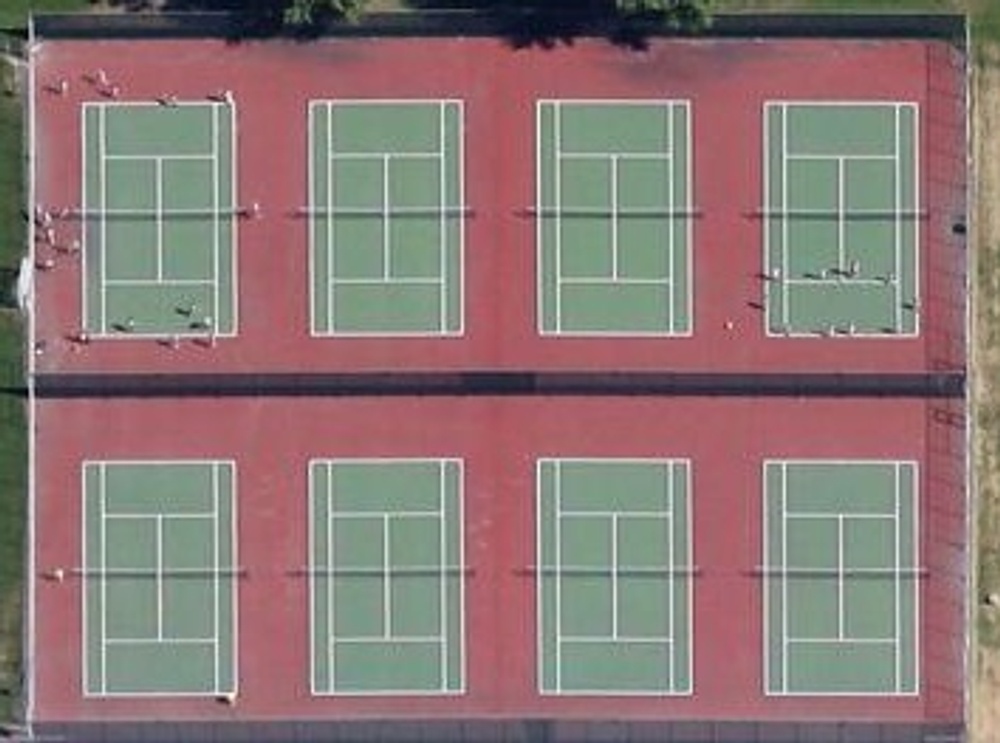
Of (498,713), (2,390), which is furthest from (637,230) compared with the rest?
(2,390)

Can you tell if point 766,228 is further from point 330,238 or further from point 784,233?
point 330,238

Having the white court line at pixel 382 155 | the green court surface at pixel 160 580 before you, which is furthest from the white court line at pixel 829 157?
the green court surface at pixel 160 580

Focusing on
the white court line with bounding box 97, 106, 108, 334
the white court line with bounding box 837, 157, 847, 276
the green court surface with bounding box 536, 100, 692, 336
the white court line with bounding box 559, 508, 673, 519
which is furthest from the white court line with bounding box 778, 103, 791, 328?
the white court line with bounding box 97, 106, 108, 334

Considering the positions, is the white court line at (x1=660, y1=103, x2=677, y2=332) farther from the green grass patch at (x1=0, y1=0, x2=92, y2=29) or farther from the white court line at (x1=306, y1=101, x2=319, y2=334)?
the green grass patch at (x1=0, y1=0, x2=92, y2=29)

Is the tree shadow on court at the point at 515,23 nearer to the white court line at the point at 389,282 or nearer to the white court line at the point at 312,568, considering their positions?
the white court line at the point at 389,282

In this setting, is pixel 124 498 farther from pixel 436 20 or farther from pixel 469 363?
pixel 436 20

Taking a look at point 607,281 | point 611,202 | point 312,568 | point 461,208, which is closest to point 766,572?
point 607,281
